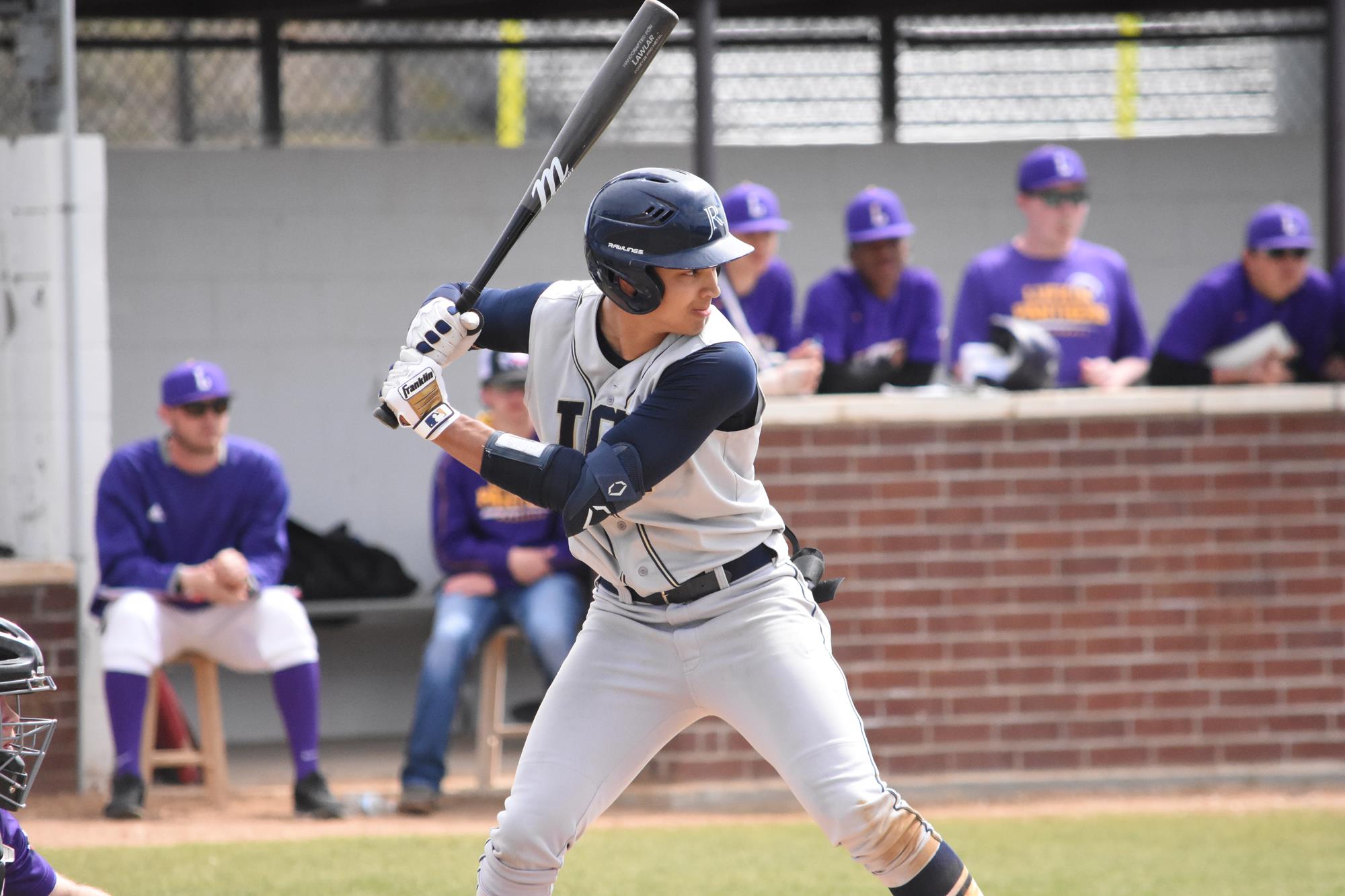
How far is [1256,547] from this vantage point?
642cm

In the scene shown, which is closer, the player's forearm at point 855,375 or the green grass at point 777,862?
the green grass at point 777,862

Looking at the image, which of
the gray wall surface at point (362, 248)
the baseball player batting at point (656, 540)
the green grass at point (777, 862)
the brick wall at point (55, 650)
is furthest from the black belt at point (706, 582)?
the gray wall surface at point (362, 248)

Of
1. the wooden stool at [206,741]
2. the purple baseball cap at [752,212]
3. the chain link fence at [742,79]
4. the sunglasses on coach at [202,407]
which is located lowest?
the wooden stool at [206,741]

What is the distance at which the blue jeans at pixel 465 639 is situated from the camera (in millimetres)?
6125

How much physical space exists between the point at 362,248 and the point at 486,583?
78.0 inches

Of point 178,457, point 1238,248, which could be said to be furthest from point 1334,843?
point 178,457

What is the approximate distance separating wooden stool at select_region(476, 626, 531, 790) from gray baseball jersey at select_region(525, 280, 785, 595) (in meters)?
2.99

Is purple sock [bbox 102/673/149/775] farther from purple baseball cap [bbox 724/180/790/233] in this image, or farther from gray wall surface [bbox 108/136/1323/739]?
purple baseball cap [bbox 724/180/790/233]

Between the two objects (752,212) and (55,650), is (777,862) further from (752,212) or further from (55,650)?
(55,650)

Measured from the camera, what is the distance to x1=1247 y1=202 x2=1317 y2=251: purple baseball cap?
6.14 m

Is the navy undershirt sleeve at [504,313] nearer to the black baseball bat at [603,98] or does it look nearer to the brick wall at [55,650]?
the black baseball bat at [603,98]

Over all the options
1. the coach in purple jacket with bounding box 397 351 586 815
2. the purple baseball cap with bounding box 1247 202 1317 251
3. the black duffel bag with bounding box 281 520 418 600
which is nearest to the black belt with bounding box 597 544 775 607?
the coach in purple jacket with bounding box 397 351 586 815

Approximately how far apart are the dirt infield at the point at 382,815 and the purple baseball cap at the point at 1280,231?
201cm

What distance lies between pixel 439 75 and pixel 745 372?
5025 millimetres
